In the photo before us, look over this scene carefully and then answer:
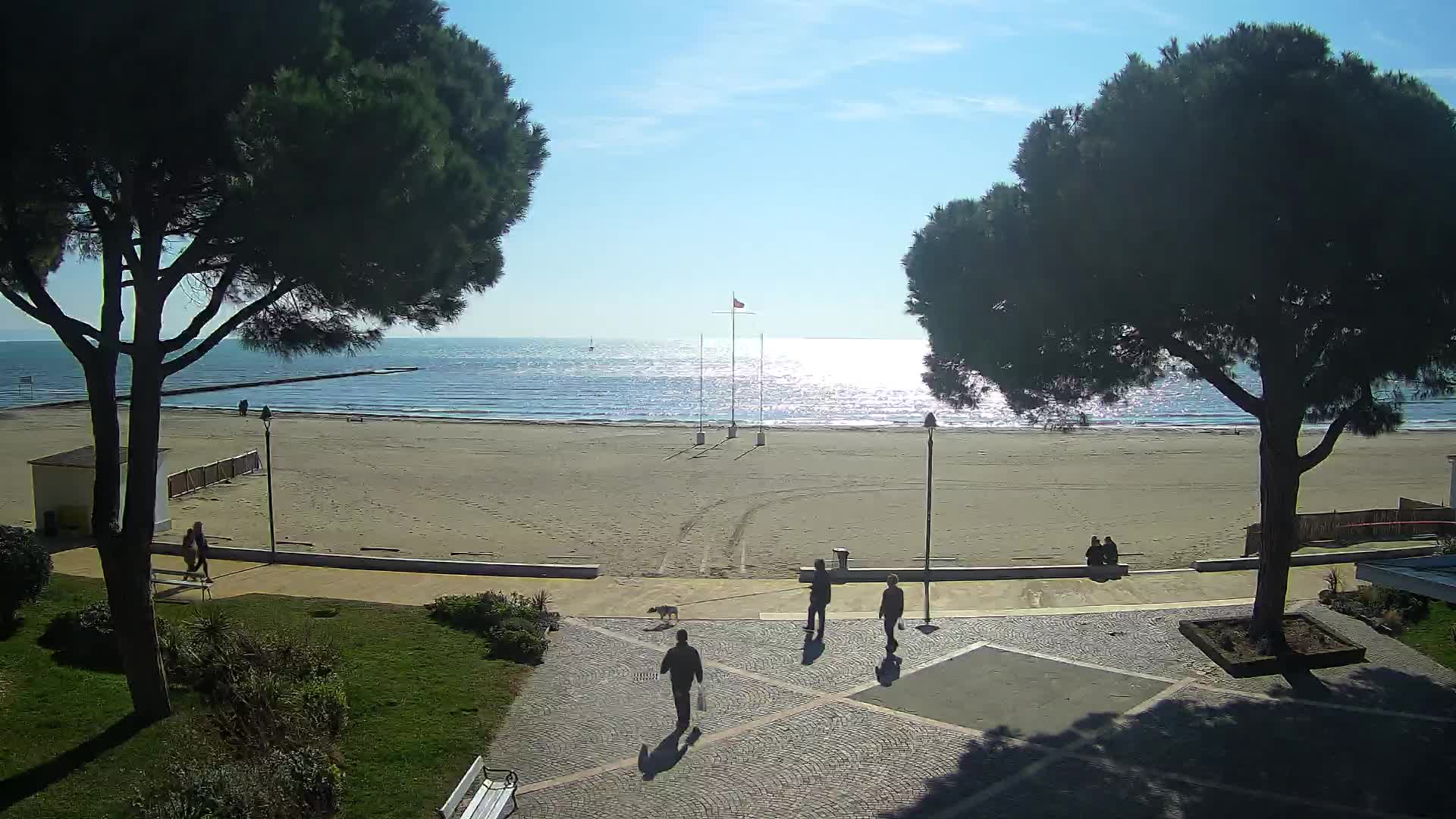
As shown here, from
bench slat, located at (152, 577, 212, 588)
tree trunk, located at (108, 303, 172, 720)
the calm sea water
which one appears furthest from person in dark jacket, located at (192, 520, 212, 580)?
the calm sea water

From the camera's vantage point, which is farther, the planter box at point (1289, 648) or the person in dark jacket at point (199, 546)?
the person in dark jacket at point (199, 546)

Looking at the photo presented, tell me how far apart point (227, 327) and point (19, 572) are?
493cm

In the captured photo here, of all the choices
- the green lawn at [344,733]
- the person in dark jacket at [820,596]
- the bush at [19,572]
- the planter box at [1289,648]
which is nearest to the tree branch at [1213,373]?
the planter box at [1289,648]

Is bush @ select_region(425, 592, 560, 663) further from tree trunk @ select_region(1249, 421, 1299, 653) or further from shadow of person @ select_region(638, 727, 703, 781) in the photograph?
→ tree trunk @ select_region(1249, 421, 1299, 653)

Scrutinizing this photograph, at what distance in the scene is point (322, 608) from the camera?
14125mm

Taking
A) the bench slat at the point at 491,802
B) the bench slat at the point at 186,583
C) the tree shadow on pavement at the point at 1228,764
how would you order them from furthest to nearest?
the bench slat at the point at 186,583 < the tree shadow on pavement at the point at 1228,764 < the bench slat at the point at 491,802

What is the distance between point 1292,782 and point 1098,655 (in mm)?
3914

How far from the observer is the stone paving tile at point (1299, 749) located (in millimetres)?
8633

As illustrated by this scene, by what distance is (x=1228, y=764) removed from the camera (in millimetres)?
9281

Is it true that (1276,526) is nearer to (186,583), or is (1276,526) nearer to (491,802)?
(491,802)

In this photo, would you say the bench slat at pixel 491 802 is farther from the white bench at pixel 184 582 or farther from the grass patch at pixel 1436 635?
the grass patch at pixel 1436 635

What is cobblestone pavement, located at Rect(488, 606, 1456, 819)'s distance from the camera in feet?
28.0

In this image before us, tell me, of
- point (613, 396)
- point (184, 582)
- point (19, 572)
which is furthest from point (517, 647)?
point (613, 396)

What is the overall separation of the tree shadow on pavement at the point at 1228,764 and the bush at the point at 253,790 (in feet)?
16.0
